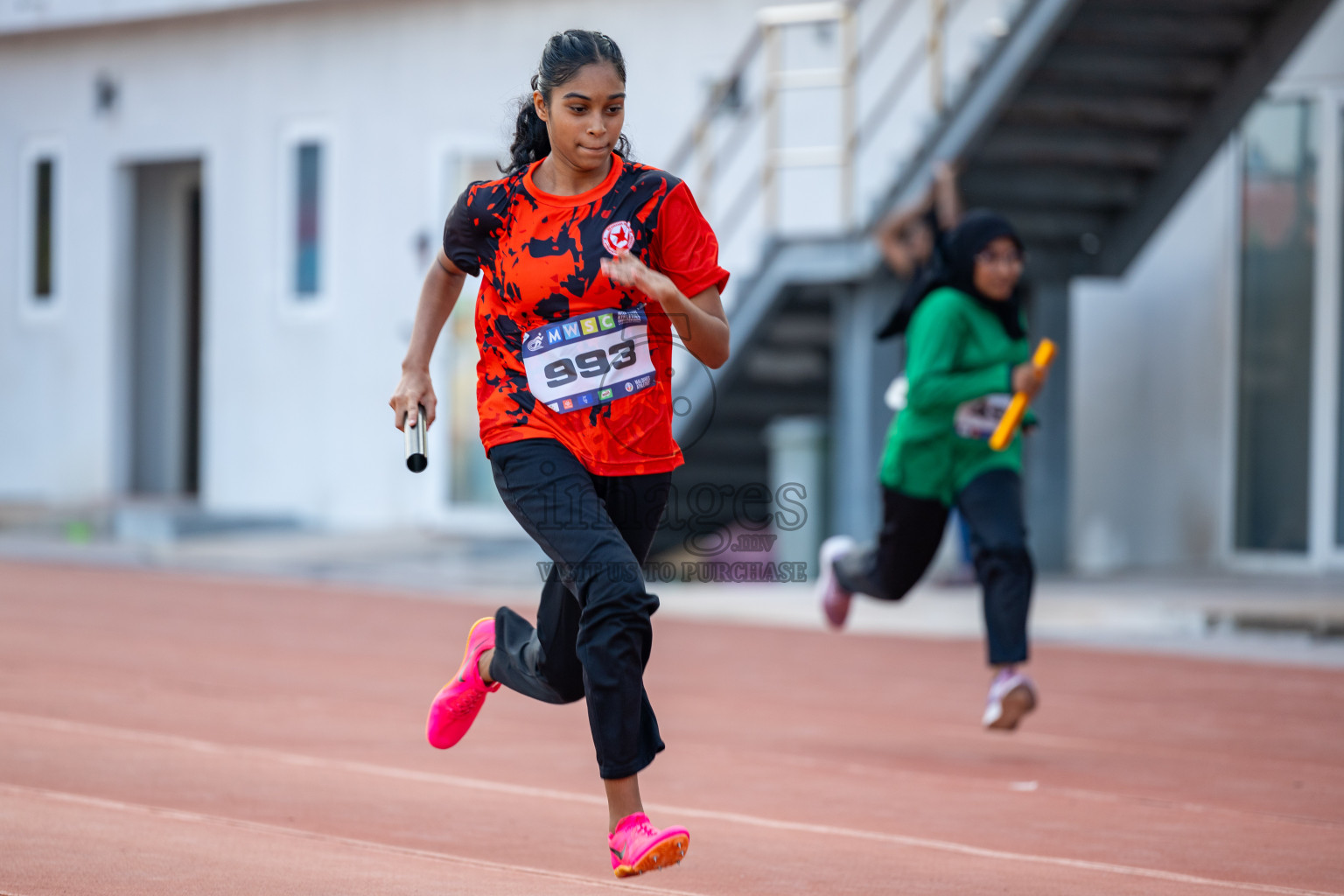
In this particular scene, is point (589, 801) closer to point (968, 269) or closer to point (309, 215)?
point (968, 269)

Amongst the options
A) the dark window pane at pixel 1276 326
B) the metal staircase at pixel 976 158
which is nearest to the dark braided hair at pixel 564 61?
the metal staircase at pixel 976 158

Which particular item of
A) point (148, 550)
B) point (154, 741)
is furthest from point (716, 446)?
point (154, 741)

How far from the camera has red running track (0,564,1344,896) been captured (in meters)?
4.95

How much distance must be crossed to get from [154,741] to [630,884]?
108 inches

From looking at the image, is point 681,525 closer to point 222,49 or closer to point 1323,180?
point 1323,180

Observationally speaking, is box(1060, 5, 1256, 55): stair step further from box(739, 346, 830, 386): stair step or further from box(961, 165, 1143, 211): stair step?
box(739, 346, 830, 386): stair step

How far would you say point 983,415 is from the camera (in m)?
7.39

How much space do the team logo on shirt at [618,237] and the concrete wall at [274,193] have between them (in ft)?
40.7

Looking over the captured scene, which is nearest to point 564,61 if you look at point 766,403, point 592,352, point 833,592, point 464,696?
point 592,352

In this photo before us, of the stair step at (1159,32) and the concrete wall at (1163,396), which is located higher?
the stair step at (1159,32)

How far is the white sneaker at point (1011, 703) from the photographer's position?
6770 millimetres

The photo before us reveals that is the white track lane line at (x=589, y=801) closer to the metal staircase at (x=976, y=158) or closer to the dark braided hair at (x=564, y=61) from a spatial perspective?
the dark braided hair at (x=564, y=61)

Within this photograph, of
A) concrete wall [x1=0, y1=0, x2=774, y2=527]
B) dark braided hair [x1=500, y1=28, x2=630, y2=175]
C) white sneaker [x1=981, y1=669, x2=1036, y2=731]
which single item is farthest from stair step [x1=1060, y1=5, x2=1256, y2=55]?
dark braided hair [x1=500, y1=28, x2=630, y2=175]

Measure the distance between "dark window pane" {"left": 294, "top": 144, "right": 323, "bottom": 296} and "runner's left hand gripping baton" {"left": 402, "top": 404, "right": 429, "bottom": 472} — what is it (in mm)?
14946
